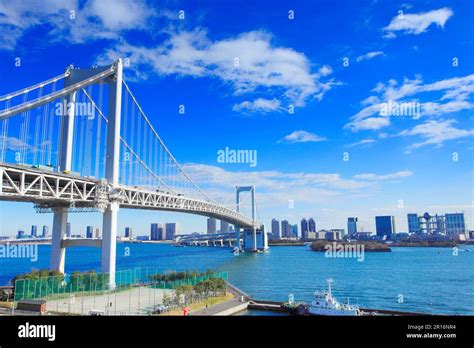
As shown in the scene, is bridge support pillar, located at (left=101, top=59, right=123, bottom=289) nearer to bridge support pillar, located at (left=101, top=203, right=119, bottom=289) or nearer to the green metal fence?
bridge support pillar, located at (left=101, top=203, right=119, bottom=289)

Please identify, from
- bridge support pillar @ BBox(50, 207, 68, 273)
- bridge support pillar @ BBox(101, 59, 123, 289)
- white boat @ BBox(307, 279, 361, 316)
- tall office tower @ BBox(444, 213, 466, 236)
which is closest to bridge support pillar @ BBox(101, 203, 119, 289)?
bridge support pillar @ BBox(101, 59, 123, 289)

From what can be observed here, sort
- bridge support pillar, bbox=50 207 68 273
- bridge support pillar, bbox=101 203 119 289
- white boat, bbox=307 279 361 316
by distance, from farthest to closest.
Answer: bridge support pillar, bbox=50 207 68 273
bridge support pillar, bbox=101 203 119 289
white boat, bbox=307 279 361 316

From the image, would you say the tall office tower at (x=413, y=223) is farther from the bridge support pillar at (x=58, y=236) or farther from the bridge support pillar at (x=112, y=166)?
the bridge support pillar at (x=58, y=236)

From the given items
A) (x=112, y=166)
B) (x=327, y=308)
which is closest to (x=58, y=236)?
(x=112, y=166)

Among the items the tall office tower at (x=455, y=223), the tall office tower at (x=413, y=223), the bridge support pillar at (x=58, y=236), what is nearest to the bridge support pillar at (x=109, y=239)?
the bridge support pillar at (x=58, y=236)
